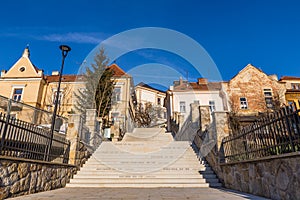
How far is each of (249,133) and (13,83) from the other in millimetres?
26551

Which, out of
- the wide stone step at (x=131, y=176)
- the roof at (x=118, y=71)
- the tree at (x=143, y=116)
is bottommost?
the wide stone step at (x=131, y=176)

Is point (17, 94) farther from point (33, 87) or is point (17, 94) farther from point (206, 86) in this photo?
point (206, 86)

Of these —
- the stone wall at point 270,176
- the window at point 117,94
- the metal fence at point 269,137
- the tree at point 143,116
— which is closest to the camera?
the stone wall at point 270,176

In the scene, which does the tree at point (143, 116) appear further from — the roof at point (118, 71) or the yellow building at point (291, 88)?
the yellow building at point (291, 88)

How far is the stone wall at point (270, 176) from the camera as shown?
9.82 feet

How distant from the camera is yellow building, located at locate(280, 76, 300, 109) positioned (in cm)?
2428

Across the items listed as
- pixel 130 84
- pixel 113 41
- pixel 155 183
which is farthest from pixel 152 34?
pixel 130 84

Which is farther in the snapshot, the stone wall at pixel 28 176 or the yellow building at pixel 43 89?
the yellow building at pixel 43 89

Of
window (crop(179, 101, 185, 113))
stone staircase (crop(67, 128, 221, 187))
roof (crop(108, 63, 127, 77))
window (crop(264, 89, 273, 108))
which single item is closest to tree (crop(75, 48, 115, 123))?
roof (crop(108, 63, 127, 77))

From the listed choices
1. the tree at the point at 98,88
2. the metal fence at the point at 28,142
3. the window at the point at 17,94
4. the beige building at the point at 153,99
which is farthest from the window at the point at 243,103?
the window at the point at 17,94

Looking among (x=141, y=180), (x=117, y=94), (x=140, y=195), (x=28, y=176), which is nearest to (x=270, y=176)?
(x=140, y=195)

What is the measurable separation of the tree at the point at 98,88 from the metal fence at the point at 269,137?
50.7ft

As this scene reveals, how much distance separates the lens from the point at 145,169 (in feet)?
21.2

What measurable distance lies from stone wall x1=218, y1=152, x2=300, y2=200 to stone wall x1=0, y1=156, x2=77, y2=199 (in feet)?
15.4
